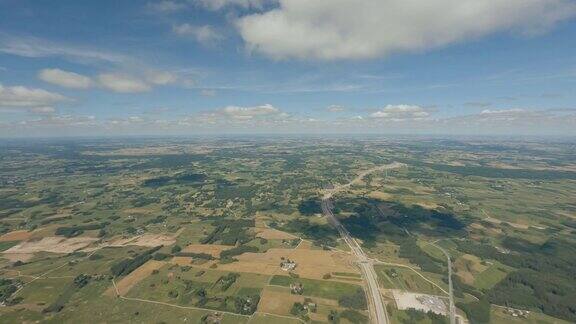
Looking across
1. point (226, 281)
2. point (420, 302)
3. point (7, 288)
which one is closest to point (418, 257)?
point (420, 302)

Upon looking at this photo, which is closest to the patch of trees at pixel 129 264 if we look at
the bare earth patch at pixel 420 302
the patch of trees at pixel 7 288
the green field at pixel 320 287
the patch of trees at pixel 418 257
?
the patch of trees at pixel 7 288

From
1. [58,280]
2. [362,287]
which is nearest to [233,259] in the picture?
[362,287]

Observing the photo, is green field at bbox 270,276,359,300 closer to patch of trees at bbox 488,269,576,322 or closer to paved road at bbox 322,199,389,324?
paved road at bbox 322,199,389,324

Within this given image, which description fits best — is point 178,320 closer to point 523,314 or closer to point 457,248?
point 523,314

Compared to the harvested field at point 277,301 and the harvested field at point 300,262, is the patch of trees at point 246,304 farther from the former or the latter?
the harvested field at point 300,262

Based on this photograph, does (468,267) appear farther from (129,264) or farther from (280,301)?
(129,264)

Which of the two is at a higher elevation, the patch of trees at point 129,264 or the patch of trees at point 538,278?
the patch of trees at point 129,264
